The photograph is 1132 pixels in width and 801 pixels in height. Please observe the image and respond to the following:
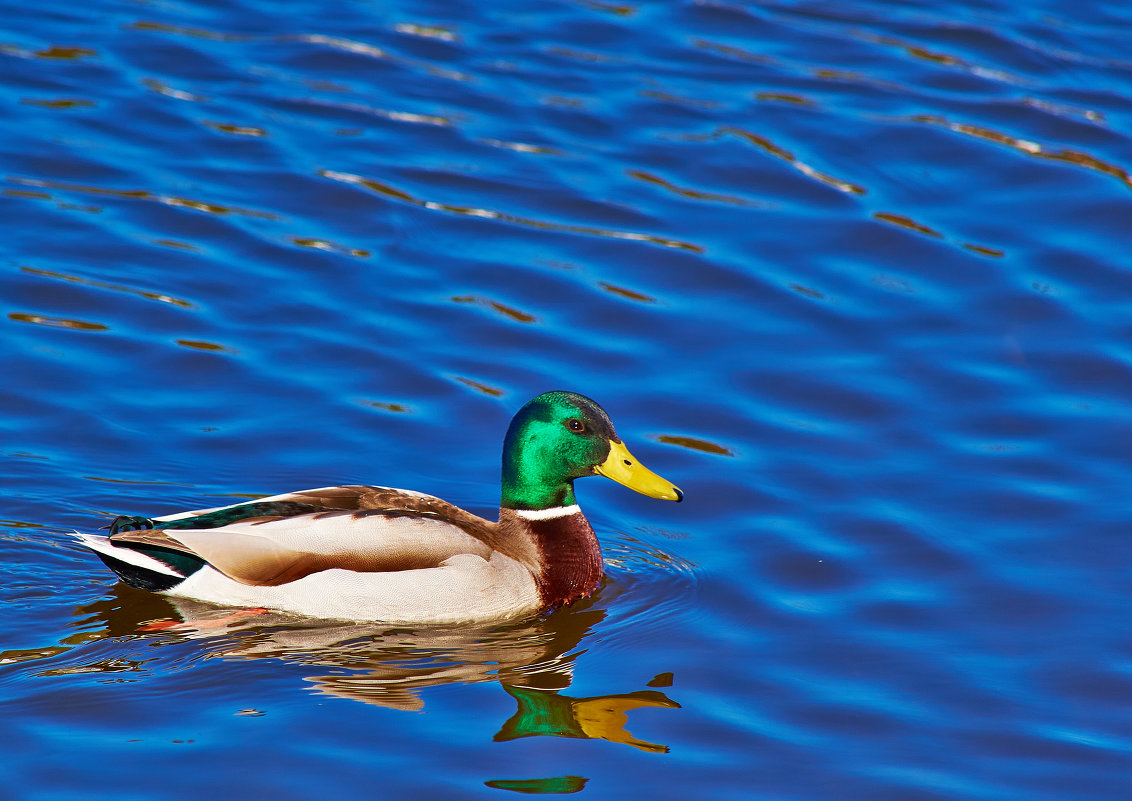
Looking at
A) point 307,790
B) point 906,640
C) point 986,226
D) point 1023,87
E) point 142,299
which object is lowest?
point 307,790

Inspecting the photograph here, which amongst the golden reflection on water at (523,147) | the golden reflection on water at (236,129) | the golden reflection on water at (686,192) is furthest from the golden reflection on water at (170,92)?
the golden reflection on water at (686,192)

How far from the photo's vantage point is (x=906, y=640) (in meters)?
7.10

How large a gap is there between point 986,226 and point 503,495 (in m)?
4.86

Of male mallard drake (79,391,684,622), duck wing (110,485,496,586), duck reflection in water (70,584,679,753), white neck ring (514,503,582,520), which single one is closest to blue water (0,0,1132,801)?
duck reflection in water (70,584,679,753)

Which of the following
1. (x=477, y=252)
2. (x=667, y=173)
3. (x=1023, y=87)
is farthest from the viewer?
(x=1023, y=87)

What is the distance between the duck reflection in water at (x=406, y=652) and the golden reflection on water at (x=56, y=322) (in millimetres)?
2767

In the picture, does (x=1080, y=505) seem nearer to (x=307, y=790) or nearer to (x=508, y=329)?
(x=508, y=329)

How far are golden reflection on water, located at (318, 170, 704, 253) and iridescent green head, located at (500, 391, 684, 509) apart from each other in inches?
137

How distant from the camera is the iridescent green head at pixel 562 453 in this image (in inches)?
298

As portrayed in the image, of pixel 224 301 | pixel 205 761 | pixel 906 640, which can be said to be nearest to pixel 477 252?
pixel 224 301

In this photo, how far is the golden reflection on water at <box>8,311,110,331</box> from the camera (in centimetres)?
958

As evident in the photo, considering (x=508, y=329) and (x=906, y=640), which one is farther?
(x=508, y=329)

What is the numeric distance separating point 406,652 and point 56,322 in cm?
391

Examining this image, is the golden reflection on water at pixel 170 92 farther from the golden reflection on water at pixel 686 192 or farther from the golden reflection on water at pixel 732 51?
the golden reflection on water at pixel 732 51
